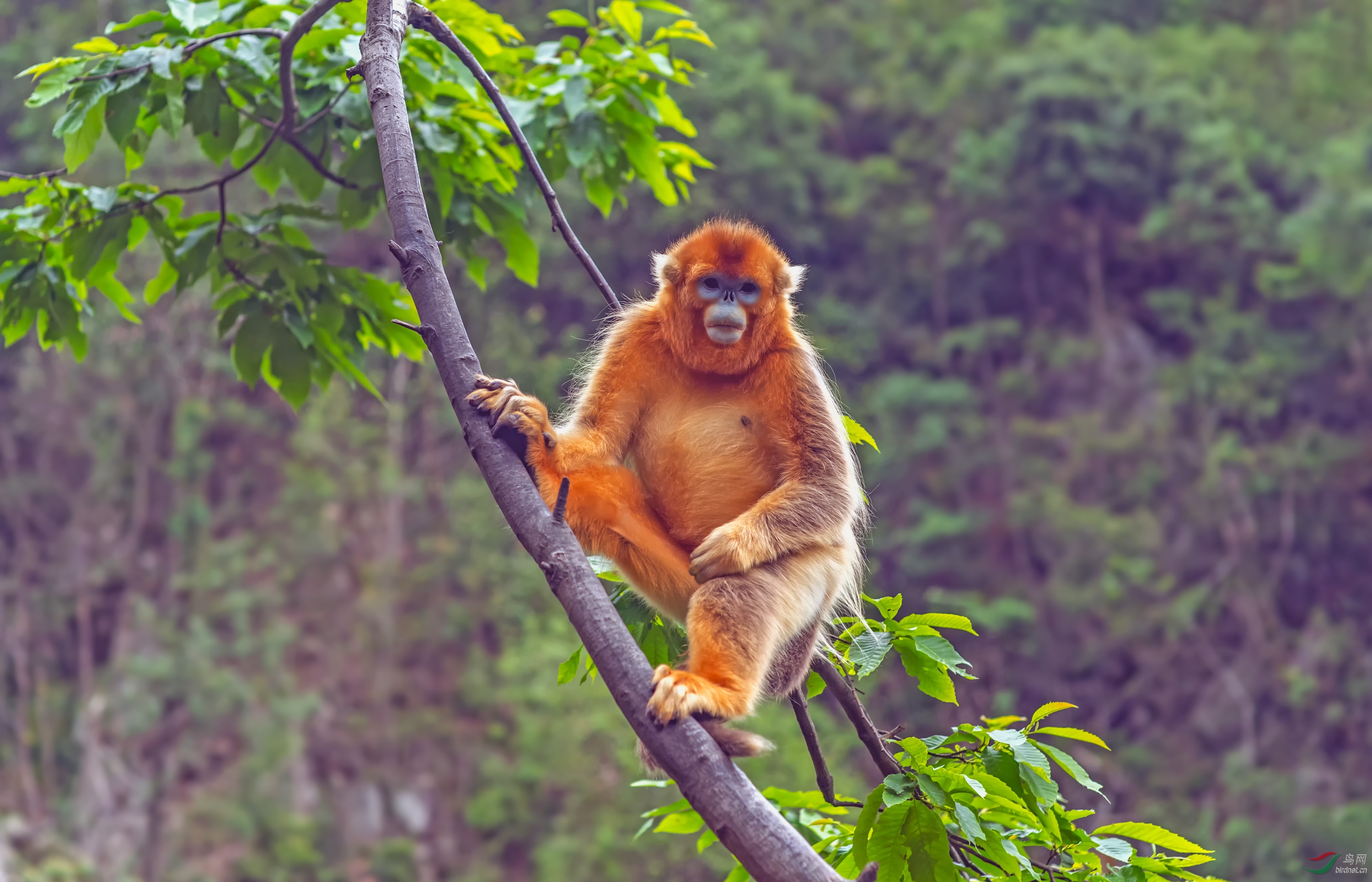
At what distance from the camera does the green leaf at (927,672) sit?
2371 mm

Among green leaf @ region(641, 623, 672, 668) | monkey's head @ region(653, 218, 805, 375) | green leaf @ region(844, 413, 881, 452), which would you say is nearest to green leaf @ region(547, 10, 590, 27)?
monkey's head @ region(653, 218, 805, 375)

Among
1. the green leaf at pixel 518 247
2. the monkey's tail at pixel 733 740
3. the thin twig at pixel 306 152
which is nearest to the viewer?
the monkey's tail at pixel 733 740

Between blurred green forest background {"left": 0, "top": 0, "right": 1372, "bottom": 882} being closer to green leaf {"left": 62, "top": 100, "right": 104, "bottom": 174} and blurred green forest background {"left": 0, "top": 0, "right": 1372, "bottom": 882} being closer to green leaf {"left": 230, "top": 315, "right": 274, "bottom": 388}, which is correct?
green leaf {"left": 230, "top": 315, "right": 274, "bottom": 388}

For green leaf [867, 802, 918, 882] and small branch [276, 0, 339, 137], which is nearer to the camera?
green leaf [867, 802, 918, 882]

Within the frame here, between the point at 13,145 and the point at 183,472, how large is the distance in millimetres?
4413

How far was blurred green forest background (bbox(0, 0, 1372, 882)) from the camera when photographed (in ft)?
44.9

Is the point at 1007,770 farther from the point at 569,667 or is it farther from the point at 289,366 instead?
the point at 289,366

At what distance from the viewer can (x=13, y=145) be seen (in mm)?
14180

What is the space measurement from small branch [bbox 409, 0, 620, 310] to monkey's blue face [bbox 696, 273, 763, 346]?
321mm

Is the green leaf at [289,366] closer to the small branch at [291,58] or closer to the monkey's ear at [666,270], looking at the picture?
the small branch at [291,58]

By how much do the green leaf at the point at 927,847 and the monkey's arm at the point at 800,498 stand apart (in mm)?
680

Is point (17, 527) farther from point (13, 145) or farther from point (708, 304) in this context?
point (708, 304)

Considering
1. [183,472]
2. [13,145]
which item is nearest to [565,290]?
[183,472]

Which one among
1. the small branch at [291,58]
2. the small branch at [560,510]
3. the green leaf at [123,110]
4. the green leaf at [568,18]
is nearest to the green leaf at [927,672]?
the small branch at [560,510]
